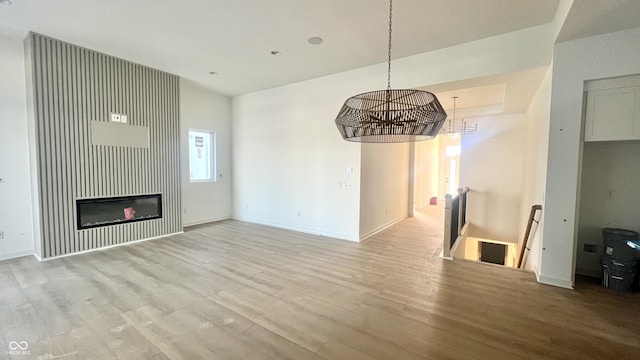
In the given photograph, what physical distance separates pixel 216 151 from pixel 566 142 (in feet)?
22.7

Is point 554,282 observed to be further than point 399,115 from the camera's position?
Yes

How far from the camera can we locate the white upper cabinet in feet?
9.77

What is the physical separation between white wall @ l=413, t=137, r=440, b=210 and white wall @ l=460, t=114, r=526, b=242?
170cm

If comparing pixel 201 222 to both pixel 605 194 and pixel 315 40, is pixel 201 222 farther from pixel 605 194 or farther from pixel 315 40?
pixel 605 194

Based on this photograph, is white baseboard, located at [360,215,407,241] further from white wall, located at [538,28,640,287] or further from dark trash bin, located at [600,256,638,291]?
dark trash bin, located at [600,256,638,291]

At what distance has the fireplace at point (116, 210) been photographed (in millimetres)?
4566

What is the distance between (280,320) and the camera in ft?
8.51

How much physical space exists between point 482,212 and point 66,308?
8.23 m

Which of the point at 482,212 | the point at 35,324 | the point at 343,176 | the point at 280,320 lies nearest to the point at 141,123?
the point at 35,324

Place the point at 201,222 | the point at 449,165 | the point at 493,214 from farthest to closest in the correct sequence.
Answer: the point at 449,165 → the point at 493,214 → the point at 201,222

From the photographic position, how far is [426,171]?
1042 cm

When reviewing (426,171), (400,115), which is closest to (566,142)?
(400,115)

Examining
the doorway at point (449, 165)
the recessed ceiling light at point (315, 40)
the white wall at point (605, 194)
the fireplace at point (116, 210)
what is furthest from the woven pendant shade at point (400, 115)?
the doorway at point (449, 165)
